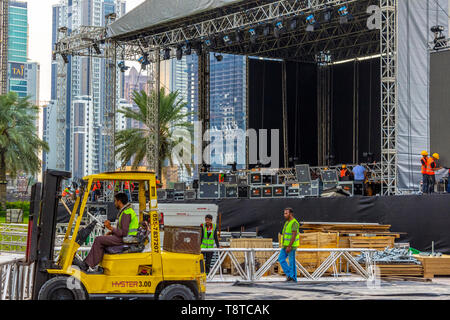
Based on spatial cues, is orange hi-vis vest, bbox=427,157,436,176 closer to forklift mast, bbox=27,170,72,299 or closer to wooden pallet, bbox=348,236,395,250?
wooden pallet, bbox=348,236,395,250

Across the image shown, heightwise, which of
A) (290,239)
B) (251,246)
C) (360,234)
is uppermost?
(290,239)

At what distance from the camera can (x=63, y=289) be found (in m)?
11.1

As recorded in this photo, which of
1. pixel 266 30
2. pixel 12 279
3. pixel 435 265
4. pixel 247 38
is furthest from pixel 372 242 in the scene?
pixel 247 38

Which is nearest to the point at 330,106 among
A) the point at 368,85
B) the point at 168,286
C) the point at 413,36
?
the point at 368,85

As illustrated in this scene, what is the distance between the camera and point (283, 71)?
142ft

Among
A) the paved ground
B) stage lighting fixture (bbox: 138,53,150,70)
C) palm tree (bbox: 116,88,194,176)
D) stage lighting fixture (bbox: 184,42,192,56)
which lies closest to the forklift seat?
the paved ground

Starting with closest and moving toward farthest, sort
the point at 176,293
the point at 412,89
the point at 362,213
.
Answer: the point at 176,293, the point at 362,213, the point at 412,89

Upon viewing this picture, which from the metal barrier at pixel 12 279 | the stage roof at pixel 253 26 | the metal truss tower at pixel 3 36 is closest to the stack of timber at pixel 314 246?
the metal barrier at pixel 12 279

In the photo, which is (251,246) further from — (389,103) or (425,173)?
(389,103)

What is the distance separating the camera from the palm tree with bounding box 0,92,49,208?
47719mm

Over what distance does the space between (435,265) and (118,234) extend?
430 inches

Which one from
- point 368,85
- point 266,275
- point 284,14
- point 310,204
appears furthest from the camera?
point 368,85
